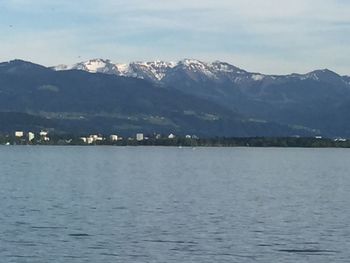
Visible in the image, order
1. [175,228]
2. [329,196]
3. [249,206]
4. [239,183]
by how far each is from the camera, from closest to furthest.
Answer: [175,228]
[249,206]
[329,196]
[239,183]

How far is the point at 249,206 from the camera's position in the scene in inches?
2491

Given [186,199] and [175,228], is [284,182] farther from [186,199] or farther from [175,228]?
[175,228]

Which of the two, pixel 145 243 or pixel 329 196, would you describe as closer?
pixel 145 243

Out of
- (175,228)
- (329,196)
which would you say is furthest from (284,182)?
(175,228)

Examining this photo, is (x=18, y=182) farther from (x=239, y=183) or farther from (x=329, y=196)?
(x=329, y=196)

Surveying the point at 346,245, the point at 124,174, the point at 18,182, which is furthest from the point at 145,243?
the point at 124,174

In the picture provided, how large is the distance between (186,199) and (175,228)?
18.9m

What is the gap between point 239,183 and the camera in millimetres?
90500

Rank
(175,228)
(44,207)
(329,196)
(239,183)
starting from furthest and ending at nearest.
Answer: (239,183)
(329,196)
(44,207)
(175,228)

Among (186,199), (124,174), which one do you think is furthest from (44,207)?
(124,174)

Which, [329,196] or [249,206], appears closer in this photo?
[249,206]

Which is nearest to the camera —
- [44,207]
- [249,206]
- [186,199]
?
[44,207]

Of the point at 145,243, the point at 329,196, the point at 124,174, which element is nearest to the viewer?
the point at 145,243

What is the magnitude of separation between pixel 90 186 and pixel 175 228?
33.1 meters
